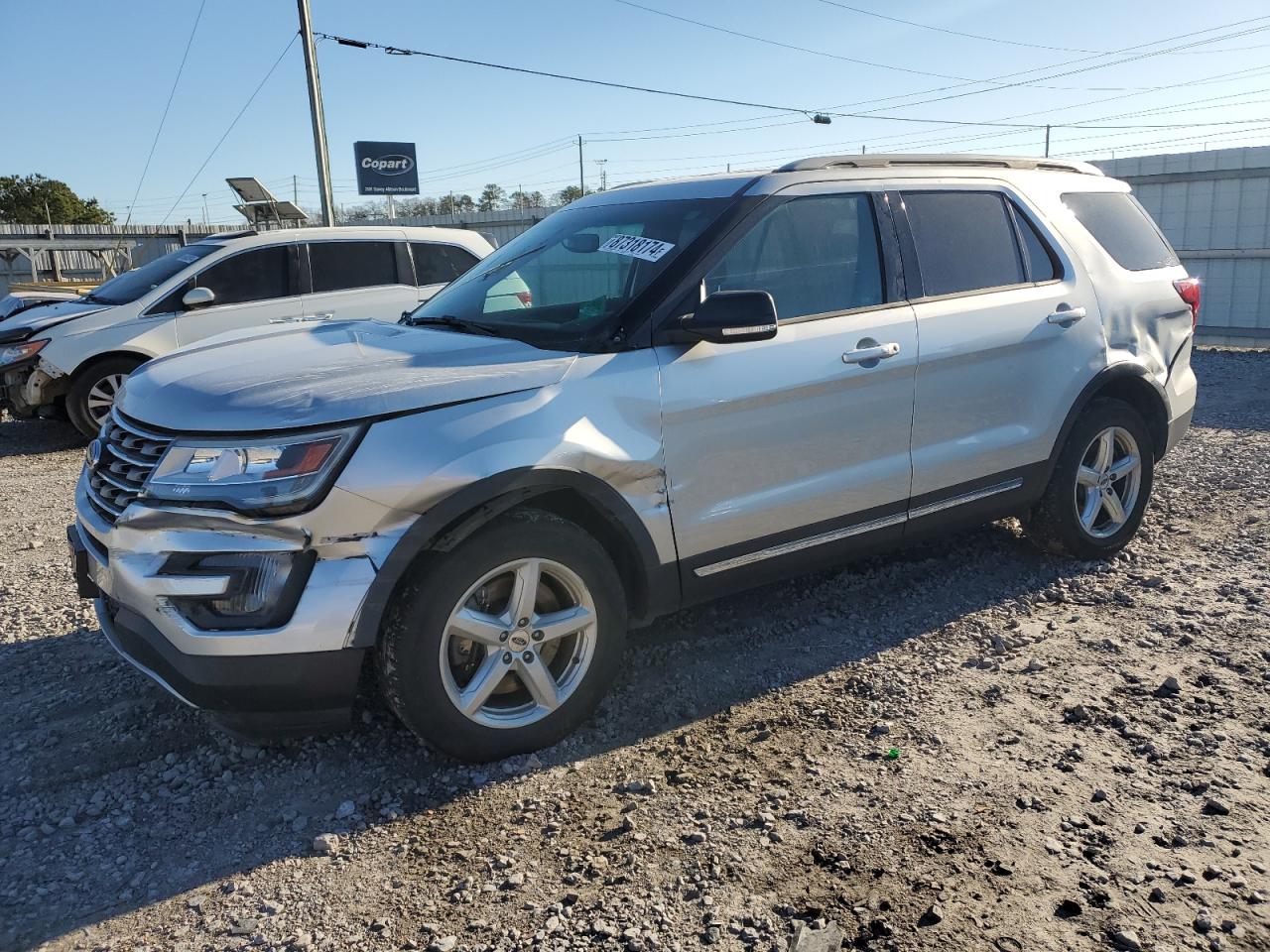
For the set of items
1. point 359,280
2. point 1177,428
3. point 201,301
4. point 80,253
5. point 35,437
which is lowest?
point 35,437

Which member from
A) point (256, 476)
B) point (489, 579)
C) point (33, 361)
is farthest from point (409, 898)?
point (33, 361)

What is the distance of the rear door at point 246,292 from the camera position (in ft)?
28.7

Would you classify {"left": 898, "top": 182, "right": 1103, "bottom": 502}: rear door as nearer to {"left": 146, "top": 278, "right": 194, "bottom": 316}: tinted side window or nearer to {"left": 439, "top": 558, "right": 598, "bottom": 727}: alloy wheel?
{"left": 439, "top": 558, "right": 598, "bottom": 727}: alloy wheel

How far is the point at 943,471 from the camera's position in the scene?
13.8ft

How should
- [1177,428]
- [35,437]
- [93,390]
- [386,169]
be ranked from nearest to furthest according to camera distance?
[1177,428], [93,390], [35,437], [386,169]

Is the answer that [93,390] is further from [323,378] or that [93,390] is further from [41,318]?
[323,378]

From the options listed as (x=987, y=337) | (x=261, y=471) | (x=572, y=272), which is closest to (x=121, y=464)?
(x=261, y=471)

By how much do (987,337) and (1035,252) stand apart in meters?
0.69

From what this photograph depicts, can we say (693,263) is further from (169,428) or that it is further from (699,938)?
(699,938)

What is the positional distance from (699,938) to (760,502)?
164 centimetres

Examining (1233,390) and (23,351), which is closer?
(23,351)

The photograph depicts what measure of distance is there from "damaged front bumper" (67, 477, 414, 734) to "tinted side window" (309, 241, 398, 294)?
652 centimetres

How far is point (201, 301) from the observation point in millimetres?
8617

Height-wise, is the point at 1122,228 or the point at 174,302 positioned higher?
the point at 1122,228
